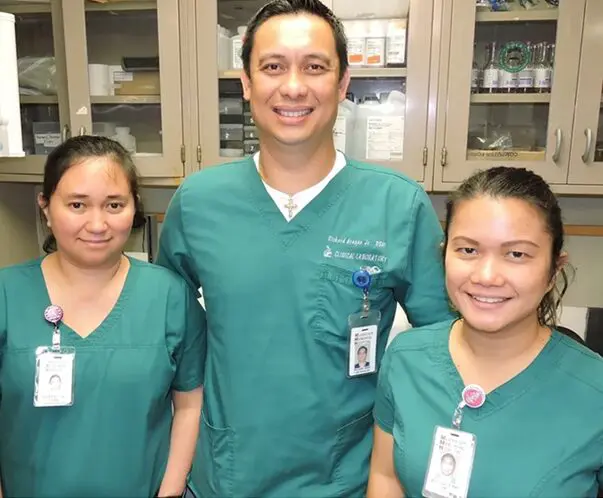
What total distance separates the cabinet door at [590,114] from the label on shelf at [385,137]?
1.68 ft

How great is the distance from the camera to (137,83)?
1964 mm

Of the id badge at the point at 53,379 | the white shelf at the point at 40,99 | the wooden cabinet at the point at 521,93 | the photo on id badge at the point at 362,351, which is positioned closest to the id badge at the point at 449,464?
the photo on id badge at the point at 362,351

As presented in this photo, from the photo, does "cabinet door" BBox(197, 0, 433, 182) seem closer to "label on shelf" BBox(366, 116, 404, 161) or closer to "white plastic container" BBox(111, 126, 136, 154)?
"label on shelf" BBox(366, 116, 404, 161)

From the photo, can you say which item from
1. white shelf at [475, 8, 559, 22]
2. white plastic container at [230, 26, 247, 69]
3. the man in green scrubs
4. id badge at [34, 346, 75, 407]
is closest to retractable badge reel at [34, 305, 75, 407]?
id badge at [34, 346, 75, 407]

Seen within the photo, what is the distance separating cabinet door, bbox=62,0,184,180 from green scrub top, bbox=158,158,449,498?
767mm

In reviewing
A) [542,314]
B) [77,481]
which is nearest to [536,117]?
[542,314]

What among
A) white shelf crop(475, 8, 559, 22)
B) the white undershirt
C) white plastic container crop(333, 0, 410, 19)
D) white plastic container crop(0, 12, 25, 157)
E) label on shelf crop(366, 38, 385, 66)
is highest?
white plastic container crop(333, 0, 410, 19)

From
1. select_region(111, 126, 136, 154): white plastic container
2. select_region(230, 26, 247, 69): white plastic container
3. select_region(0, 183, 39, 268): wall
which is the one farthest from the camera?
select_region(0, 183, 39, 268): wall

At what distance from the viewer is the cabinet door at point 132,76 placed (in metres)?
1.87

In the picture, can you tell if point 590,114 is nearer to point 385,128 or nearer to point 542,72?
point 542,72

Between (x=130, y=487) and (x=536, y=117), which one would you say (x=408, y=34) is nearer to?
(x=536, y=117)

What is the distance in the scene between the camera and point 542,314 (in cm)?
102

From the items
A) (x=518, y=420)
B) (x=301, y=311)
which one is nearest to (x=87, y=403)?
(x=301, y=311)

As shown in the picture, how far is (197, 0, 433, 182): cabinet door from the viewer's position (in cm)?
178
